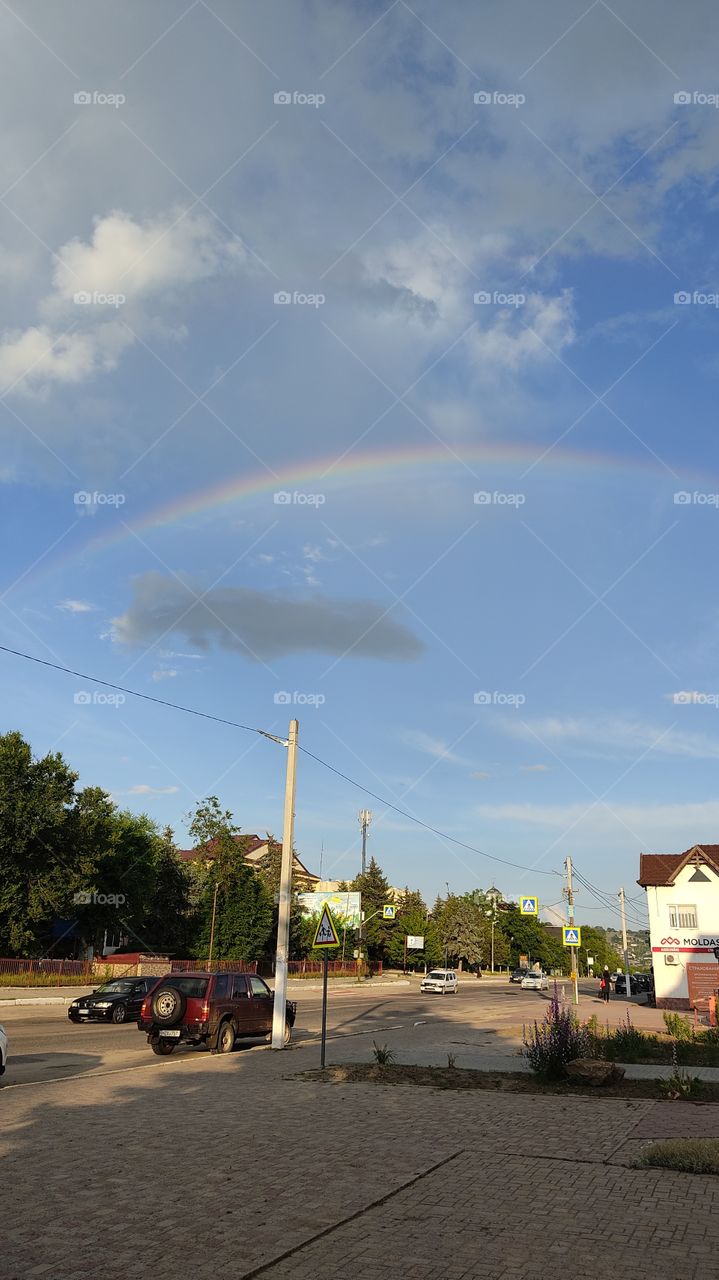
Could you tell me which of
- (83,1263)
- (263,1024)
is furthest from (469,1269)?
(263,1024)

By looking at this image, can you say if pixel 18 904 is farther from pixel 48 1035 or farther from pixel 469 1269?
pixel 469 1269

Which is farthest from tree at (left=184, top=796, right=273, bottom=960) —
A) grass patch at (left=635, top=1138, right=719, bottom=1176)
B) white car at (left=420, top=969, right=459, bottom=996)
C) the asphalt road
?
grass patch at (left=635, top=1138, right=719, bottom=1176)

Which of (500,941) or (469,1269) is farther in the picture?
(500,941)

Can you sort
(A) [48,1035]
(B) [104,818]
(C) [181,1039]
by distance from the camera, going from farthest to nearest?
(B) [104,818] < (A) [48,1035] < (C) [181,1039]

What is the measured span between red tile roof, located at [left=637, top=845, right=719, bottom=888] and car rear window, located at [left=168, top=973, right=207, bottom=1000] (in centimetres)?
3081

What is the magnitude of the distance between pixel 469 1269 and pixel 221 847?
2483 inches

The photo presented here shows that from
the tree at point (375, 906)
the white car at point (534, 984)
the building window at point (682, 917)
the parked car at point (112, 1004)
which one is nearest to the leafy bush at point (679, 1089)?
the parked car at point (112, 1004)

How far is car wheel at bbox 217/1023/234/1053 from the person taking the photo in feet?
61.3

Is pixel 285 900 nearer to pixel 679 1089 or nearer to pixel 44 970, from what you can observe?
pixel 679 1089

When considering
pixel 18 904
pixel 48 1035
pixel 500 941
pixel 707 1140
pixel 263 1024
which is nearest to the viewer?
pixel 707 1140

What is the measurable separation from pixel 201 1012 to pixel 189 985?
0.60 metres

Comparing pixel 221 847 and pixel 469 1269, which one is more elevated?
pixel 221 847

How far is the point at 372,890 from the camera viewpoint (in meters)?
89.9

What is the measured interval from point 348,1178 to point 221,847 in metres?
60.6
